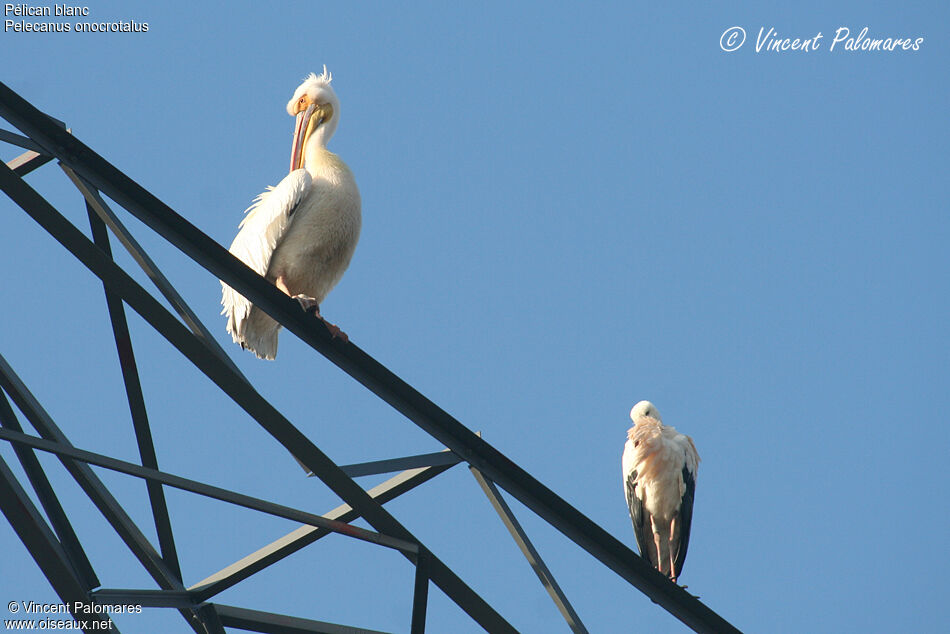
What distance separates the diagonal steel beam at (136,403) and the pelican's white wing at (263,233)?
8.40 ft

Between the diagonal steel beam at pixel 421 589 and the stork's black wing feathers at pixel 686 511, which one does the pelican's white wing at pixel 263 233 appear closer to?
the diagonal steel beam at pixel 421 589

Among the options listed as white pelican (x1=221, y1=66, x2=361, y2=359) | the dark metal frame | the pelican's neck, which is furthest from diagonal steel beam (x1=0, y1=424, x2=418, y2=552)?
the pelican's neck

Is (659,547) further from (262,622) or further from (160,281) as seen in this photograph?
(160,281)

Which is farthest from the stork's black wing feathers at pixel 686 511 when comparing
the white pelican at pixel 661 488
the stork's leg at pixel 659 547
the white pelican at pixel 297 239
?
the white pelican at pixel 297 239

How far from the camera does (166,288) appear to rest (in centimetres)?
596

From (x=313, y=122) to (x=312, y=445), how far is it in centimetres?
442

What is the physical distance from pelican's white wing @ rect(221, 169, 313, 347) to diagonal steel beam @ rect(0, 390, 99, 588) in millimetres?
2610

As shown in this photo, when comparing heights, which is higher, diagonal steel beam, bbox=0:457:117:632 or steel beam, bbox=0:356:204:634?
steel beam, bbox=0:356:204:634

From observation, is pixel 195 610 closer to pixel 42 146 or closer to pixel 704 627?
pixel 42 146

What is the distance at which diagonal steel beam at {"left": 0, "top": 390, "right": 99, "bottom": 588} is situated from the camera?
545 centimetres

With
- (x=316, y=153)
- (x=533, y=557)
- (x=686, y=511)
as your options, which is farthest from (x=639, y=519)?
(x=533, y=557)

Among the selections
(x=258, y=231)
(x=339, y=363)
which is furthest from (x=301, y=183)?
(x=339, y=363)

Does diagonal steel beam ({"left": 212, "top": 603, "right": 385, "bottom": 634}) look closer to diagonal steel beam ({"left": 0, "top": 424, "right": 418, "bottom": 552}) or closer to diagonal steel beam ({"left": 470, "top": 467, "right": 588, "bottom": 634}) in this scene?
diagonal steel beam ({"left": 0, "top": 424, "right": 418, "bottom": 552})

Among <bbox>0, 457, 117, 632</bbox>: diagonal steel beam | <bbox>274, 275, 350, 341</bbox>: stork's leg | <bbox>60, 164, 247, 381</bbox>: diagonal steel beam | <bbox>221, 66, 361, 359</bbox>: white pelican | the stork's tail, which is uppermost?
<bbox>221, 66, 361, 359</bbox>: white pelican
